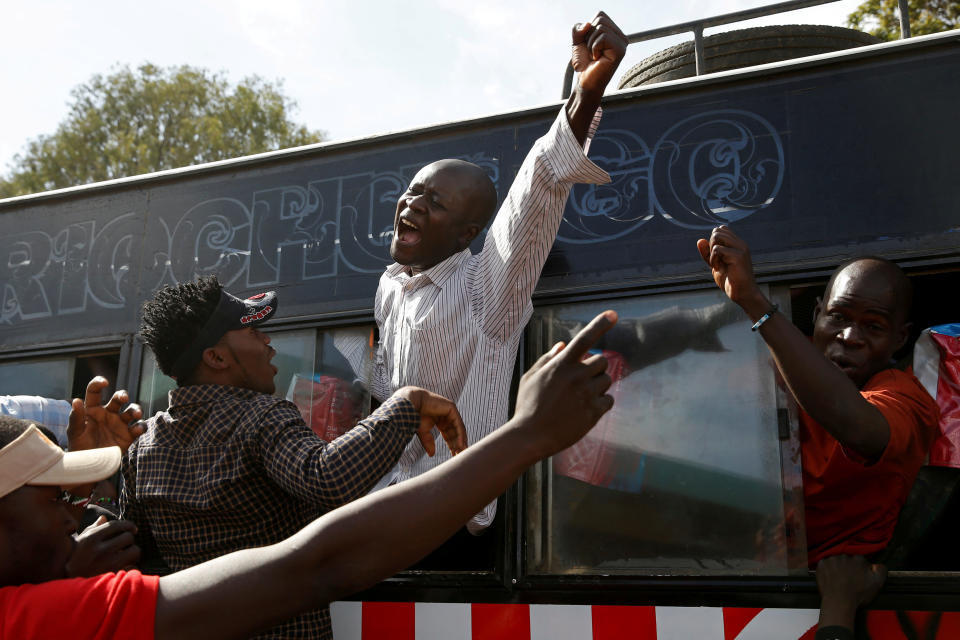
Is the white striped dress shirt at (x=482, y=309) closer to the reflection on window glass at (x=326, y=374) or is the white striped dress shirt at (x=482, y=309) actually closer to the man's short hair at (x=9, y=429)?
the reflection on window glass at (x=326, y=374)

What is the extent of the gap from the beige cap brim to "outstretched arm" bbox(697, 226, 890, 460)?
5.57 ft

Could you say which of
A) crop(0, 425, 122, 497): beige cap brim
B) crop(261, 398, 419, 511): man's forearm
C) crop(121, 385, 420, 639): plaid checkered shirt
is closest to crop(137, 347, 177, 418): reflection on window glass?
crop(121, 385, 420, 639): plaid checkered shirt

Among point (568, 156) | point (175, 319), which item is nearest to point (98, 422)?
point (175, 319)

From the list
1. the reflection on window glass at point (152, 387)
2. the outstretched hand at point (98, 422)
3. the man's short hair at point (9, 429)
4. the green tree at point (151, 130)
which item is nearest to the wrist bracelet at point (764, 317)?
the man's short hair at point (9, 429)

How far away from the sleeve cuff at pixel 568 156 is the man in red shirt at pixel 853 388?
1.34 feet

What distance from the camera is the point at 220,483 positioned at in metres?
2.18

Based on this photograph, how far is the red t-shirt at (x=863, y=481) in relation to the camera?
2529mm

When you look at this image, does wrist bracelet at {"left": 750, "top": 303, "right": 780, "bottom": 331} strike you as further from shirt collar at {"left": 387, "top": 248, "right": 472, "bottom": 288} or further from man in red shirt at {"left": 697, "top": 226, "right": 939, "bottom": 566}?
shirt collar at {"left": 387, "top": 248, "right": 472, "bottom": 288}

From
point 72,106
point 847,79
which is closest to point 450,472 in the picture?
point 847,79

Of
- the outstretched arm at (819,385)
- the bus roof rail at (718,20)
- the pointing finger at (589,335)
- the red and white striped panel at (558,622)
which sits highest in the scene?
the bus roof rail at (718,20)

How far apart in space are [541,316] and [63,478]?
179 cm

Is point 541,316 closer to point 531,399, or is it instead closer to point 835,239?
point 835,239

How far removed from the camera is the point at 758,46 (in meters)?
3.48

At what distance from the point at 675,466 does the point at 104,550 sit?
170 cm
